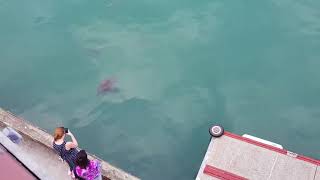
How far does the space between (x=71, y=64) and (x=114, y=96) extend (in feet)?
7.94

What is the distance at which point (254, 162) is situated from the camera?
25.4ft

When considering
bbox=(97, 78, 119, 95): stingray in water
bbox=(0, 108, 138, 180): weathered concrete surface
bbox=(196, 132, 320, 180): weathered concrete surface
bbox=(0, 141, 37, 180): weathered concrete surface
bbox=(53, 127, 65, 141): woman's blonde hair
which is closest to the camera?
bbox=(0, 141, 37, 180): weathered concrete surface

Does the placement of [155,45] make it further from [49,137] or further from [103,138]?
[49,137]

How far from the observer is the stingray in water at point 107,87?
13109 mm

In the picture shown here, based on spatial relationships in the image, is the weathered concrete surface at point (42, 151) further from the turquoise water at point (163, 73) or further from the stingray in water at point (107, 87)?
the stingray in water at point (107, 87)

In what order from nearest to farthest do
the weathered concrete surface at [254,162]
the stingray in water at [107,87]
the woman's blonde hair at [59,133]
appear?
→ the woman's blonde hair at [59,133], the weathered concrete surface at [254,162], the stingray in water at [107,87]

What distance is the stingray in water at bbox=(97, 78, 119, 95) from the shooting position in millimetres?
13109

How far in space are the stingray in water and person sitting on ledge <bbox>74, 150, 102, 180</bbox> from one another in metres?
6.35

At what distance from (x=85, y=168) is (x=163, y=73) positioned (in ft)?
24.0

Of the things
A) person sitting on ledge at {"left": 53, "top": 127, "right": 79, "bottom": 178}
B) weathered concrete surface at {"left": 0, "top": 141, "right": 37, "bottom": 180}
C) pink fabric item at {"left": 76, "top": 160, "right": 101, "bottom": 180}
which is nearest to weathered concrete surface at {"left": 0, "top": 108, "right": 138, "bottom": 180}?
person sitting on ledge at {"left": 53, "top": 127, "right": 79, "bottom": 178}

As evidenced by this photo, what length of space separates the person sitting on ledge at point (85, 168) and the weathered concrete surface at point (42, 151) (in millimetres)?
1382

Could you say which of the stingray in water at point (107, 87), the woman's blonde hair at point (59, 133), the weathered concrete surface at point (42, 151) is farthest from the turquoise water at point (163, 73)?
the woman's blonde hair at point (59, 133)

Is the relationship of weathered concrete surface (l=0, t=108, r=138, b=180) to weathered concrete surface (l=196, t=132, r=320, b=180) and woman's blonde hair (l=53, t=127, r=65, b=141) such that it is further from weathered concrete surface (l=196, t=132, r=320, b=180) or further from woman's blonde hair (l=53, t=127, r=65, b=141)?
weathered concrete surface (l=196, t=132, r=320, b=180)

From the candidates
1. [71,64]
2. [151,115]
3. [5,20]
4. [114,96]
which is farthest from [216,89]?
[5,20]
